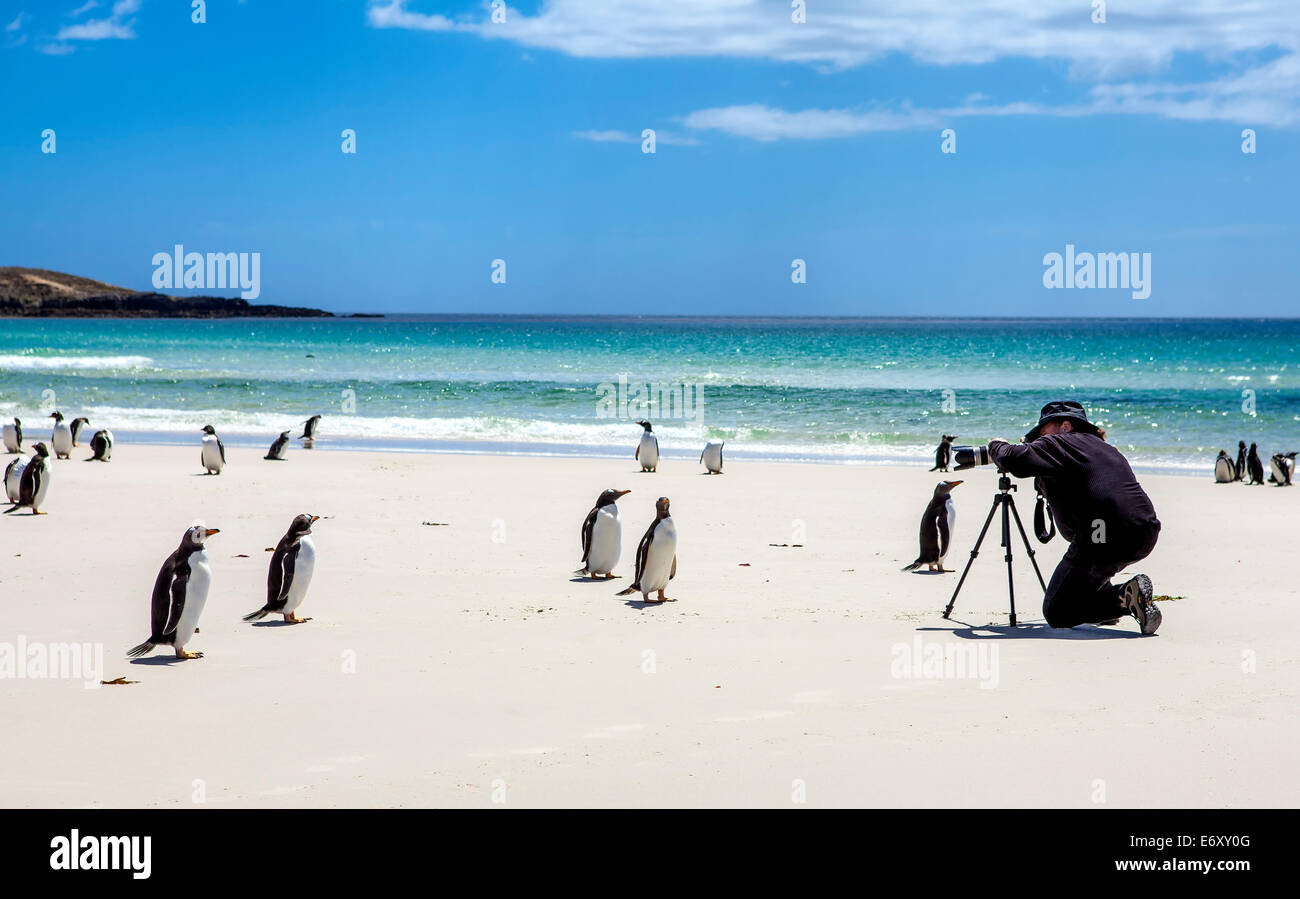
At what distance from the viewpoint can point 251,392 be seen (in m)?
35.1

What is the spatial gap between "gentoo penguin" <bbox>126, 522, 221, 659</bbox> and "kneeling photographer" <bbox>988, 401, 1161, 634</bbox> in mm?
4085

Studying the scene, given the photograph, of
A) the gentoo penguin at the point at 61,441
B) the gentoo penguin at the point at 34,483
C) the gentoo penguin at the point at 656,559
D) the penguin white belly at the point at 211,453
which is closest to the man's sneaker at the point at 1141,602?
the gentoo penguin at the point at 656,559

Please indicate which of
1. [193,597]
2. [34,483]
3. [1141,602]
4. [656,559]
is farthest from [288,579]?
[34,483]

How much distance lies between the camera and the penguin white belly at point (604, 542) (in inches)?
320

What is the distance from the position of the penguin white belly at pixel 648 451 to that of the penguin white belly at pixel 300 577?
31.5 feet

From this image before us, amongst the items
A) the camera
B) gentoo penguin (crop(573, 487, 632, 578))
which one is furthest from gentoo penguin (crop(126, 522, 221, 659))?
the camera

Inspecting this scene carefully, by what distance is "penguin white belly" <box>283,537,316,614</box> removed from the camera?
21.5ft

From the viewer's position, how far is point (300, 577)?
21.6ft

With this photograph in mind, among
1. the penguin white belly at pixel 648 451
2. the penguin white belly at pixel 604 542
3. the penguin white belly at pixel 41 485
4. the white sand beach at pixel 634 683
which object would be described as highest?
the penguin white belly at pixel 648 451

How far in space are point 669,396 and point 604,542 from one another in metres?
28.7

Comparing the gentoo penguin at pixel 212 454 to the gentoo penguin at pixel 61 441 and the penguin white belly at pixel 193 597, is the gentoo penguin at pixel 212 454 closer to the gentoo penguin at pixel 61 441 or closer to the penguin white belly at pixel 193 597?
the gentoo penguin at pixel 61 441
